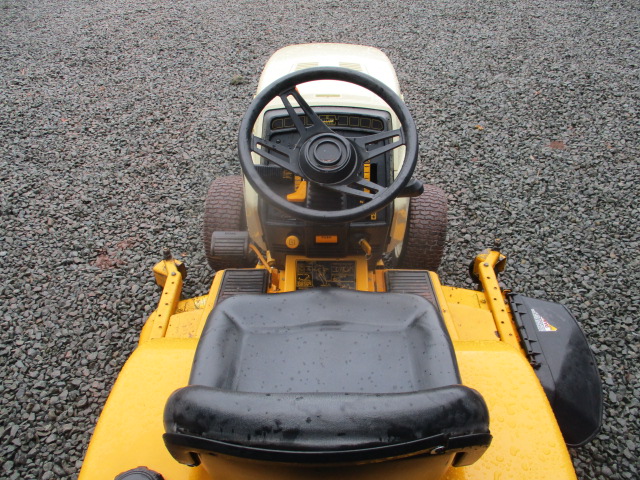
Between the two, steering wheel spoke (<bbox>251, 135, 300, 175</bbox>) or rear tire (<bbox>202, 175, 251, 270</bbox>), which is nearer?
steering wheel spoke (<bbox>251, 135, 300, 175</bbox>)

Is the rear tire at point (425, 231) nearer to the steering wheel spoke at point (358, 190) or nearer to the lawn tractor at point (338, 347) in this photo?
the lawn tractor at point (338, 347)

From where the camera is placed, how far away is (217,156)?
3699 millimetres

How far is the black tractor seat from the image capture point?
2.97ft

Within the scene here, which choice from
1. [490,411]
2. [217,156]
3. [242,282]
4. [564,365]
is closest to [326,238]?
[242,282]

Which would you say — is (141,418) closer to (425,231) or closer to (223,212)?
(223,212)

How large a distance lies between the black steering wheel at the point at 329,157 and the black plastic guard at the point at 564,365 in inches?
36.6

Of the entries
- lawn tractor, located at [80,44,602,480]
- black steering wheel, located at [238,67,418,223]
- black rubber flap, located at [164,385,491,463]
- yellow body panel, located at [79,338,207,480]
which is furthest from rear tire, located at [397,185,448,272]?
black rubber flap, located at [164,385,491,463]

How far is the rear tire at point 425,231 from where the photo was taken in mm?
2494

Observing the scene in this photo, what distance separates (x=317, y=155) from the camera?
1.67 m

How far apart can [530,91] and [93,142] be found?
396 centimetres

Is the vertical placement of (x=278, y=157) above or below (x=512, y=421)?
above

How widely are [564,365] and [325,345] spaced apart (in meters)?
1.18

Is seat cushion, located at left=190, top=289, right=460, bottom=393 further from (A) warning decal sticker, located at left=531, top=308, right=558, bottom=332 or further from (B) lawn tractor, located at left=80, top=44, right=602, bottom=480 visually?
(A) warning decal sticker, located at left=531, top=308, right=558, bottom=332

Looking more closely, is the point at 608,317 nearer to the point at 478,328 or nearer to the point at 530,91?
the point at 478,328
